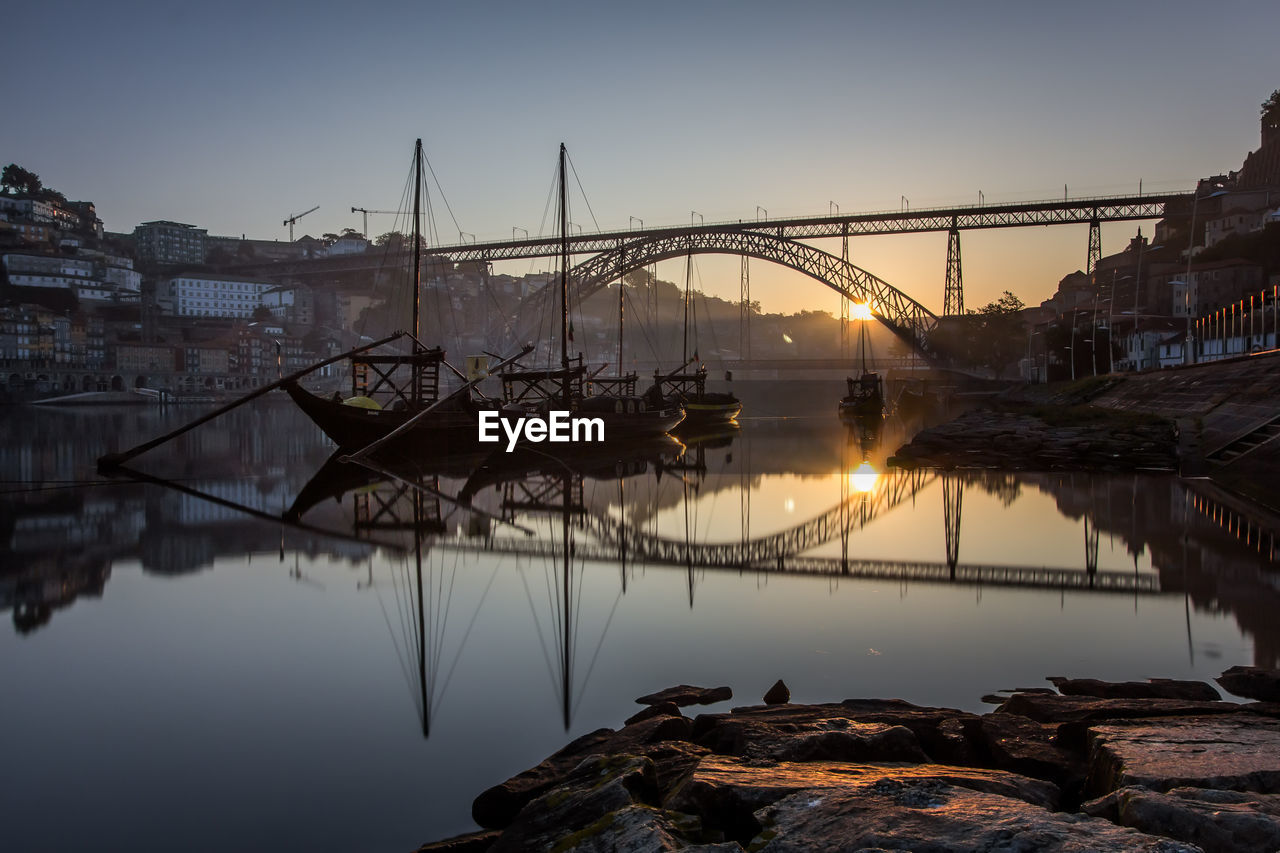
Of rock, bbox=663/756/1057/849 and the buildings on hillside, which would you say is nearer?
rock, bbox=663/756/1057/849

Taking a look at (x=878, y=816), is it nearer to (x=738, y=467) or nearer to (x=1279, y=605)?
(x=1279, y=605)

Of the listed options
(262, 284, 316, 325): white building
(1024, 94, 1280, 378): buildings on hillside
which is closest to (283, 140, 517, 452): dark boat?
(1024, 94, 1280, 378): buildings on hillside

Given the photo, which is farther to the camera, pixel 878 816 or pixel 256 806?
pixel 256 806

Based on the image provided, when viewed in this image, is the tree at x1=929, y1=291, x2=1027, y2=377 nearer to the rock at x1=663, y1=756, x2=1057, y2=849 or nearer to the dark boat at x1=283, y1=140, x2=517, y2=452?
the dark boat at x1=283, y1=140, x2=517, y2=452

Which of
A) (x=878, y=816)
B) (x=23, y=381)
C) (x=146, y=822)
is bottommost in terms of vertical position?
(x=146, y=822)

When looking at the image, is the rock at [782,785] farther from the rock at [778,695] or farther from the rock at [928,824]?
the rock at [778,695]

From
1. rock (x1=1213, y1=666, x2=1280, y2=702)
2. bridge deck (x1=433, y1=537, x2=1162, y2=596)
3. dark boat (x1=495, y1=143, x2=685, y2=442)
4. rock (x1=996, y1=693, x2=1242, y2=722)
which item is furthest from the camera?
dark boat (x1=495, y1=143, x2=685, y2=442)

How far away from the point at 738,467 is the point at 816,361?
56666 millimetres

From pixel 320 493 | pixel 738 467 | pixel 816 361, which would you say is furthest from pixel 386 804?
pixel 816 361

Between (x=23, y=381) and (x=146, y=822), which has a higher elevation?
(x=23, y=381)

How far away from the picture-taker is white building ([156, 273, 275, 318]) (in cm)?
11375

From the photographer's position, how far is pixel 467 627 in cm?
668

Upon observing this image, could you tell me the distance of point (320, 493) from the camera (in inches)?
595

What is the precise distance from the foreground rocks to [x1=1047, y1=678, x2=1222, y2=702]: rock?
44.8 feet
